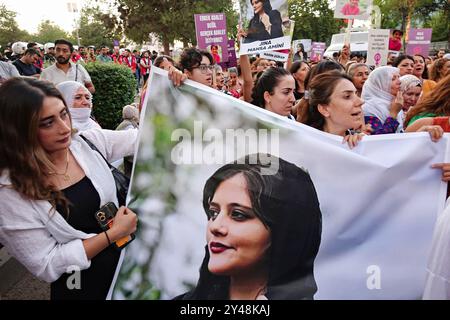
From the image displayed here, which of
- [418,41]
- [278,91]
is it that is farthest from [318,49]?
[278,91]

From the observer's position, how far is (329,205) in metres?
1.99

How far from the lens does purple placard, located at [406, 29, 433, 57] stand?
940 centimetres

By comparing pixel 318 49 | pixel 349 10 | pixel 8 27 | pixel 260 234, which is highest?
pixel 8 27

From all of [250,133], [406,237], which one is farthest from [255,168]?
[406,237]

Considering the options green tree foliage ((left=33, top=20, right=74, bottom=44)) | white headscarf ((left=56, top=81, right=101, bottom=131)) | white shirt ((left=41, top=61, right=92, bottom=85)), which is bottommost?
white headscarf ((left=56, top=81, right=101, bottom=131))

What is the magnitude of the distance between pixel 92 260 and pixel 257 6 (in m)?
3.30

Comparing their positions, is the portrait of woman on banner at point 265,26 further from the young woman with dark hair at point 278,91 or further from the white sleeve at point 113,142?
the white sleeve at point 113,142

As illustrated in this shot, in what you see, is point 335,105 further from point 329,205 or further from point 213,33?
point 213,33

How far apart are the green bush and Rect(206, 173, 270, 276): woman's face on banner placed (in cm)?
644

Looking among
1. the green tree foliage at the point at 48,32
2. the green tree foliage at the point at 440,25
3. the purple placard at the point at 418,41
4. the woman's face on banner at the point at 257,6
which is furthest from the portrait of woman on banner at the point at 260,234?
the green tree foliage at the point at 48,32

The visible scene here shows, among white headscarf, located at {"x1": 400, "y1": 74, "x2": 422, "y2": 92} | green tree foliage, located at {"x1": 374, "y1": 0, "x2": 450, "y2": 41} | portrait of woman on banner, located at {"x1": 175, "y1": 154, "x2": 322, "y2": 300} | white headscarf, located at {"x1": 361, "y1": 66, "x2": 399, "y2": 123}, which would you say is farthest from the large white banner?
green tree foliage, located at {"x1": 374, "y1": 0, "x2": 450, "y2": 41}

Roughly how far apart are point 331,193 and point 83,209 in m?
1.24

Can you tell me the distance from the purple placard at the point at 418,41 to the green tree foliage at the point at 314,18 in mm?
34906

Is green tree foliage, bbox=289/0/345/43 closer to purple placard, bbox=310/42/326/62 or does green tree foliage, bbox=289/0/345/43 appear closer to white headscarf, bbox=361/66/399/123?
purple placard, bbox=310/42/326/62
